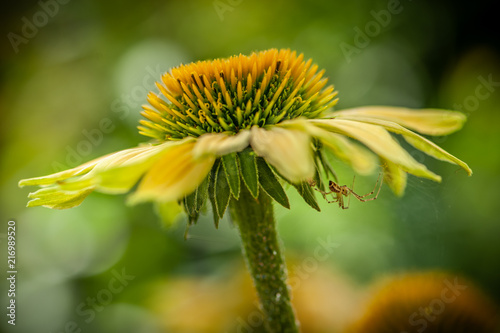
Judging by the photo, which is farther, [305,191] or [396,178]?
[396,178]

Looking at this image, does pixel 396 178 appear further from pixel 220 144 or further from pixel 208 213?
pixel 208 213

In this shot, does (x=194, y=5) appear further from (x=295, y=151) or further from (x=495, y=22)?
(x=295, y=151)

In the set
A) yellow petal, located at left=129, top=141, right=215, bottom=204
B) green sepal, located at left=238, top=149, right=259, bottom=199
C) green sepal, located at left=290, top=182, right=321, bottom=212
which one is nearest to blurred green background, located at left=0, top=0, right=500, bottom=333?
green sepal, located at left=290, top=182, right=321, bottom=212

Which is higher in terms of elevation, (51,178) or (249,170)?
(51,178)

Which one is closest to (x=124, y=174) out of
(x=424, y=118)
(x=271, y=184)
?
(x=271, y=184)

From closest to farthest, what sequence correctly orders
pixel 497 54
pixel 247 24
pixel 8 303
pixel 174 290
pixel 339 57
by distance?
pixel 174 290, pixel 8 303, pixel 497 54, pixel 339 57, pixel 247 24

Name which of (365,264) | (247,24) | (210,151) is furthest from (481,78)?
(210,151)

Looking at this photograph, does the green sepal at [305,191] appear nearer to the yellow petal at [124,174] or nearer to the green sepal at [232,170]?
the green sepal at [232,170]
